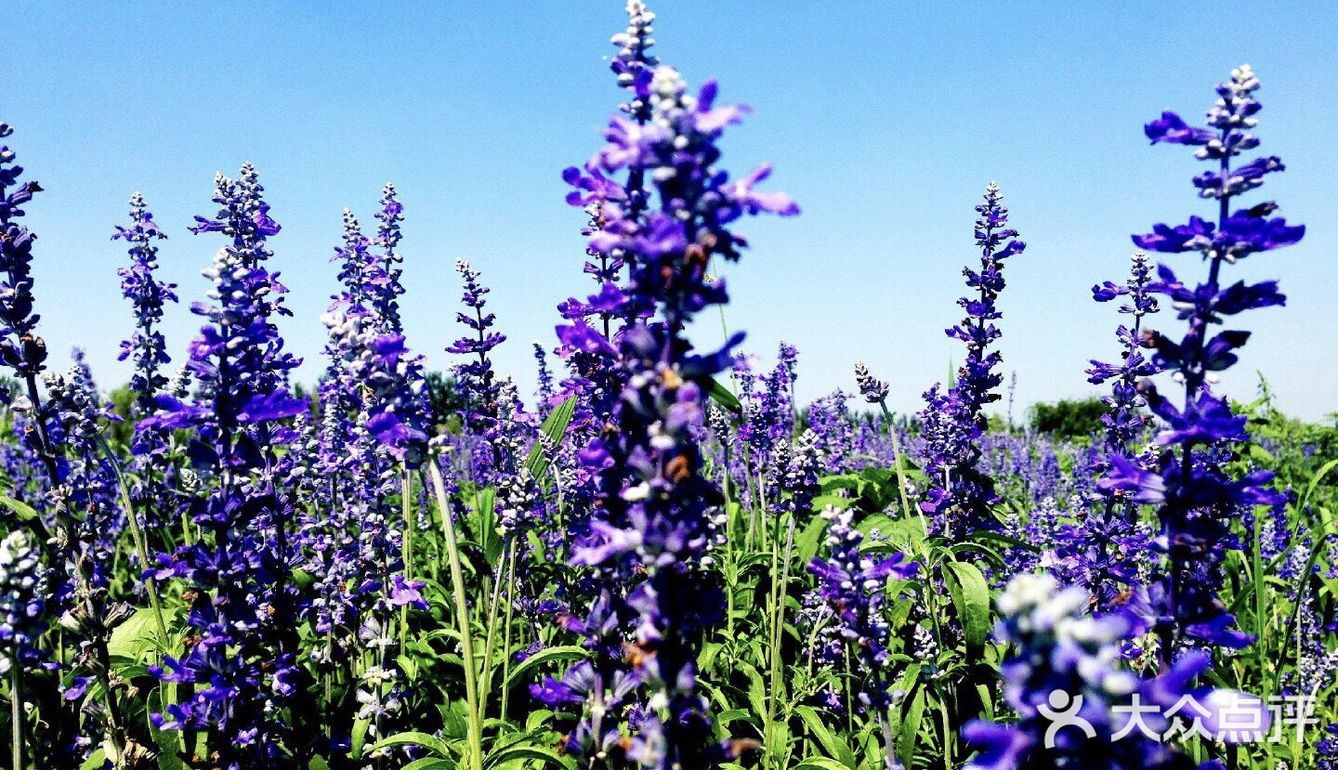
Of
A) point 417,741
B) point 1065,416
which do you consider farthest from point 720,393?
point 1065,416

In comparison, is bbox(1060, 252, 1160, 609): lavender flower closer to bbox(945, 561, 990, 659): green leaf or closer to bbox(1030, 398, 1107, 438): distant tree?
bbox(945, 561, 990, 659): green leaf

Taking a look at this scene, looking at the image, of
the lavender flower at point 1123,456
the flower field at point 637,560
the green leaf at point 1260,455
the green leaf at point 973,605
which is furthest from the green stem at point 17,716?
the green leaf at point 1260,455

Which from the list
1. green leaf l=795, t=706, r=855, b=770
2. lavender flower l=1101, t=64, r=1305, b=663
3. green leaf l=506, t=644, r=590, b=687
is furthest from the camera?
green leaf l=795, t=706, r=855, b=770

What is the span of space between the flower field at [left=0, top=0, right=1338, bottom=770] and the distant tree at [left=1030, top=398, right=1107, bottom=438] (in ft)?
125

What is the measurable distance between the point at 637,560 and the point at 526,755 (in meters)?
0.97

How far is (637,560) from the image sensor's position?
343cm

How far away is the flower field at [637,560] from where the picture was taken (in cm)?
225

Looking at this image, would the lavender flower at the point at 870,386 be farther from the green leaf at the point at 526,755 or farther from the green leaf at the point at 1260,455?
the green leaf at the point at 1260,455

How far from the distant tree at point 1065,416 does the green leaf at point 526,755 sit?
4384 centimetres

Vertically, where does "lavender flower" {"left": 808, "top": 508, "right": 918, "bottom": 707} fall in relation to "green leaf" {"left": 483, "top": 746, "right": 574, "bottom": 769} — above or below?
above

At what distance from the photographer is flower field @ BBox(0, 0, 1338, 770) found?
2248 millimetres

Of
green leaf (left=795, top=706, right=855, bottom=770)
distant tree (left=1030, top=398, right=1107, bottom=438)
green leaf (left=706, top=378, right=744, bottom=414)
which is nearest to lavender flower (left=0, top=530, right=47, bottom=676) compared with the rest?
green leaf (left=706, top=378, right=744, bottom=414)

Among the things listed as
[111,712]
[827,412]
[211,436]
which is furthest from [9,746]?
[827,412]

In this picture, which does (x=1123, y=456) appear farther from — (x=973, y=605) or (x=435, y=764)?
(x=435, y=764)
